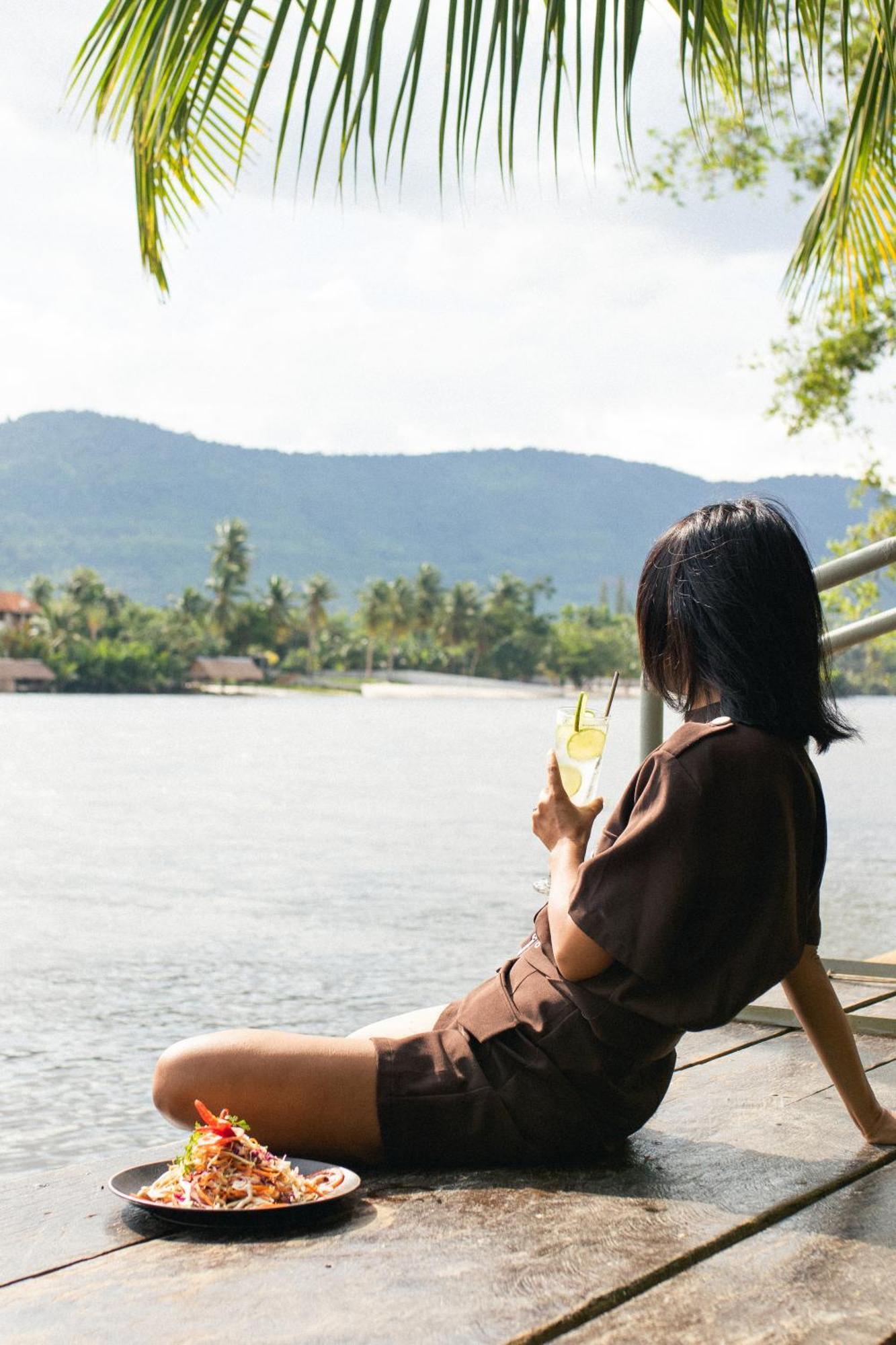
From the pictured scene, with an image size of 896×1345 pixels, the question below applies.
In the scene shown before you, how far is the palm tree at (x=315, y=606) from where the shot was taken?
115812 millimetres

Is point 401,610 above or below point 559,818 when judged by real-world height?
above

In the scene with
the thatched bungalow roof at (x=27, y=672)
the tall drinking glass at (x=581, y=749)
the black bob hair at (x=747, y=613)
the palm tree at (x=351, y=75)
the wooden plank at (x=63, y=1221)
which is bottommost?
the thatched bungalow roof at (x=27, y=672)

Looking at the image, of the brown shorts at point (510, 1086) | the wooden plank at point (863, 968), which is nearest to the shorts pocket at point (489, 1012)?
the brown shorts at point (510, 1086)

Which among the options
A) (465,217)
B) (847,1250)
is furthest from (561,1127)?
(465,217)

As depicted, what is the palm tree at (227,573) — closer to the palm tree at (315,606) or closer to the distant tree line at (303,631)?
the distant tree line at (303,631)

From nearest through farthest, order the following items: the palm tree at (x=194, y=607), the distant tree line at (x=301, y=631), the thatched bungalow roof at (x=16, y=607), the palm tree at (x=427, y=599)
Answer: the distant tree line at (x=301, y=631)
the thatched bungalow roof at (x=16, y=607)
the palm tree at (x=194, y=607)
the palm tree at (x=427, y=599)

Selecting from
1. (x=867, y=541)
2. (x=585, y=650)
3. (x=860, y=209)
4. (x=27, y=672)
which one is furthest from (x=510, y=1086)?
(x=585, y=650)

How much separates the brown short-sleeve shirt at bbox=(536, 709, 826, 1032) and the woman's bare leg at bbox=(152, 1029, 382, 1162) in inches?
16.9

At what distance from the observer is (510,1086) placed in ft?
7.58

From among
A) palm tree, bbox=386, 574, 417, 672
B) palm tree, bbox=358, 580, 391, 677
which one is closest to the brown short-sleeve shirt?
palm tree, bbox=358, 580, 391, 677

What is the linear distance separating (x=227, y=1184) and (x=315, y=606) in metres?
115

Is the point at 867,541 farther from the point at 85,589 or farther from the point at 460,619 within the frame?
the point at 460,619

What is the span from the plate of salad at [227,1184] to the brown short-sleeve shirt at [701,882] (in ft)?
1.68

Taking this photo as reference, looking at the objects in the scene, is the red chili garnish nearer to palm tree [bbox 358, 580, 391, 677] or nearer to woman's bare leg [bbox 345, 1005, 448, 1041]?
woman's bare leg [bbox 345, 1005, 448, 1041]
